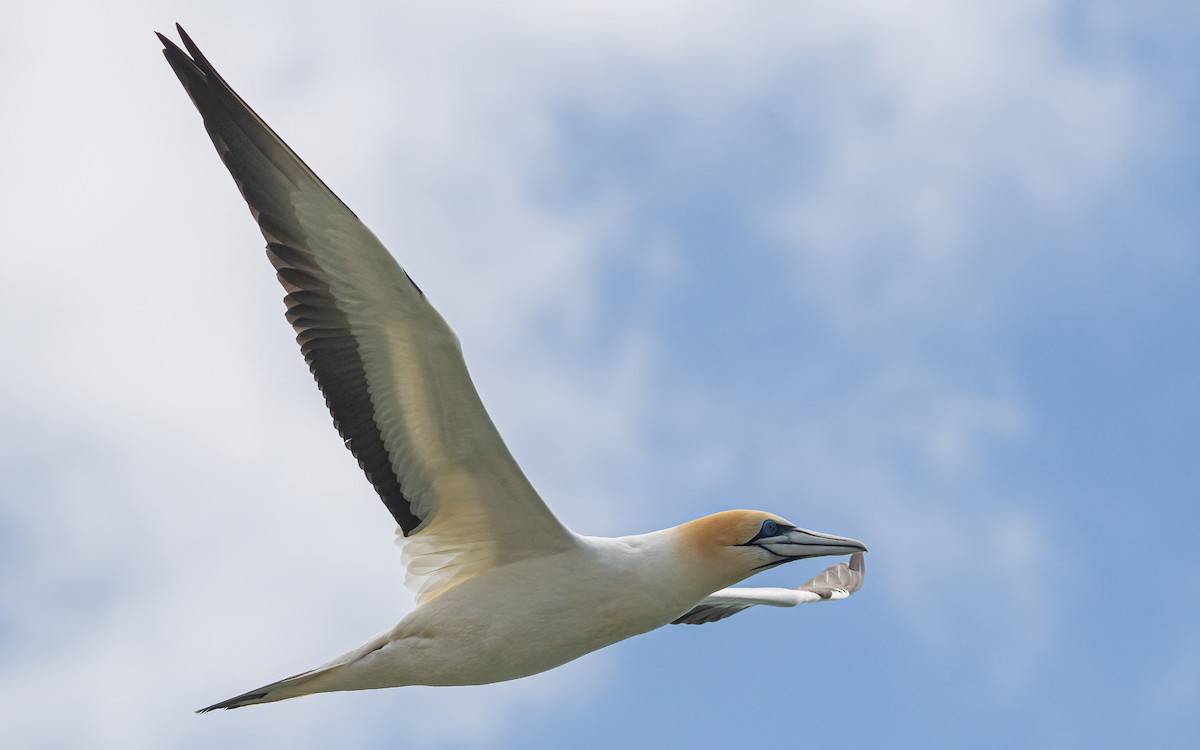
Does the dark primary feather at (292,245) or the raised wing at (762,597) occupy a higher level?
the dark primary feather at (292,245)

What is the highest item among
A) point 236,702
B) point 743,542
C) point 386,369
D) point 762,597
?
point 386,369

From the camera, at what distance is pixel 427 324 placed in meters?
10.1

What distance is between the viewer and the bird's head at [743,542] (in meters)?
10.7

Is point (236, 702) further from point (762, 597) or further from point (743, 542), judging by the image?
point (762, 597)

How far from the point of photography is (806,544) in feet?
35.5

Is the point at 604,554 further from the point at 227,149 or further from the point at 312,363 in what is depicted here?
the point at 227,149

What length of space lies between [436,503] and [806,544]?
2.47m

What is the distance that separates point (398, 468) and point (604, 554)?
148 cm

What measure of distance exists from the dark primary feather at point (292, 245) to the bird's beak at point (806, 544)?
101 inches

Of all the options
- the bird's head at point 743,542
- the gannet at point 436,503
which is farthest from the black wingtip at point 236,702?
the bird's head at point 743,542

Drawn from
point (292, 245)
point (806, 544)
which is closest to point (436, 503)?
point (292, 245)

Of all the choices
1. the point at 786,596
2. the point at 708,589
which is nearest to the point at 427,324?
the point at 708,589

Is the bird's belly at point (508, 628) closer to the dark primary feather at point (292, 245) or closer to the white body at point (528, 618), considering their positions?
the white body at point (528, 618)

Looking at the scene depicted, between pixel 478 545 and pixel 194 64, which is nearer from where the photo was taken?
pixel 194 64
